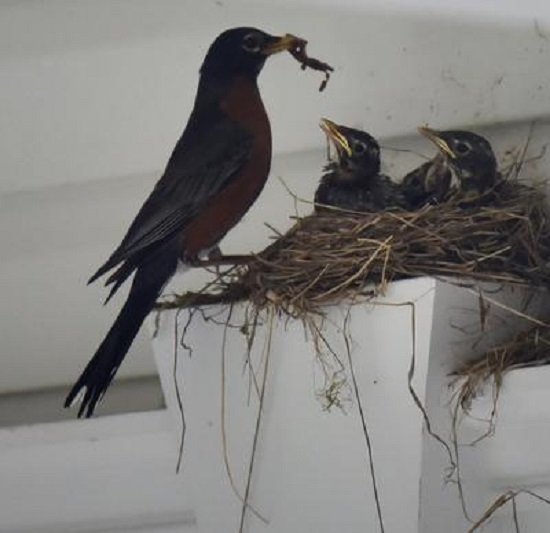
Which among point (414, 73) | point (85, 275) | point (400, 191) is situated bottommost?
point (85, 275)

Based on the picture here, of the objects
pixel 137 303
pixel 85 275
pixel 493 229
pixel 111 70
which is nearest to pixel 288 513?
pixel 137 303

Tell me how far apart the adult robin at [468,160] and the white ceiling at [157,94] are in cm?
10

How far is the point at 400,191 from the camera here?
2385 mm

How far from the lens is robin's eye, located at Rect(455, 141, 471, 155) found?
7.50ft

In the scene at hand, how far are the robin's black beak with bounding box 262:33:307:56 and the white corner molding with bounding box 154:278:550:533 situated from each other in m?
0.42

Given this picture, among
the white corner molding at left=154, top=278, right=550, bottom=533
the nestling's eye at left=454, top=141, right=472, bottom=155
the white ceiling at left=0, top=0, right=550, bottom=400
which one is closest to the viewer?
the white corner molding at left=154, top=278, right=550, bottom=533

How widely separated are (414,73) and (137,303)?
65 cm

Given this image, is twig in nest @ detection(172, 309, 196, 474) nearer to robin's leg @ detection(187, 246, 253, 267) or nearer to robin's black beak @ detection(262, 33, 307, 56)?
robin's leg @ detection(187, 246, 253, 267)

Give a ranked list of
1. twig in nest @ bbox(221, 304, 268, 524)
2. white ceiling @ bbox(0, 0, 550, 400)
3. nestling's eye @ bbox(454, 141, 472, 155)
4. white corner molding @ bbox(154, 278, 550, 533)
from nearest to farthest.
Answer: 1. white corner molding @ bbox(154, 278, 550, 533)
2. twig in nest @ bbox(221, 304, 268, 524)
3. nestling's eye @ bbox(454, 141, 472, 155)
4. white ceiling @ bbox(0, 0, 550, 400)

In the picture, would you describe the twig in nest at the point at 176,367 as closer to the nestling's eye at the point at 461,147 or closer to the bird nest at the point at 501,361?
the bird nest at the point at 501,361

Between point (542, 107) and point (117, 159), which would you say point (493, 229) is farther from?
point (117, 159)

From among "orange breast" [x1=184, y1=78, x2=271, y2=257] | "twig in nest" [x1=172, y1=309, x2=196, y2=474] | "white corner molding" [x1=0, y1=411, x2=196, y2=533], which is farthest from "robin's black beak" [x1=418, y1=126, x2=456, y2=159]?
"white corner molding" [x1=0, y1=411, x2=196, y2=533]

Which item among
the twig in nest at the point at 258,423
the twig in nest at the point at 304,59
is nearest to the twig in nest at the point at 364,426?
the twig in nest at the point at 258,423

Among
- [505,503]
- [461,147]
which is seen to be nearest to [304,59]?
[461,147]
